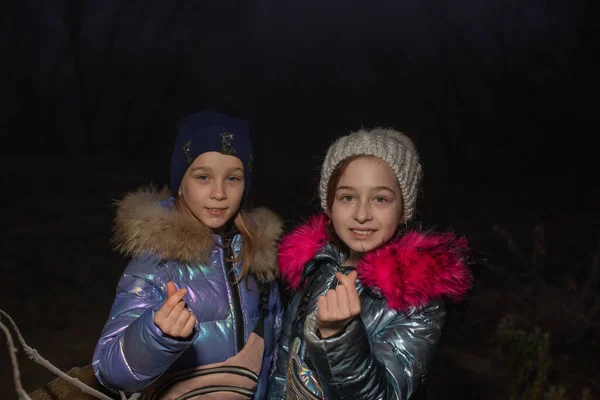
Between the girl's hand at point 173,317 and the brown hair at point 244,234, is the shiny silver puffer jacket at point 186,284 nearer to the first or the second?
the brown hair at point 244,234

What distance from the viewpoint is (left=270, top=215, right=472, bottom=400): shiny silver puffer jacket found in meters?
1.34

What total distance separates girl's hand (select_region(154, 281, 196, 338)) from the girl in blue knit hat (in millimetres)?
201

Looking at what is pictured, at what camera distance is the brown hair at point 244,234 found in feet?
6.57

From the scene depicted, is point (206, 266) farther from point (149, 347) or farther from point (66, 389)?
point (66, 389)

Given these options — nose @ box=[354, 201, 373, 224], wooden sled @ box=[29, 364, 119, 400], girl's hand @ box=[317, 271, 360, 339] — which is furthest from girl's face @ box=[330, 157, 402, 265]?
wooden sled @ box=[29, 364, 119, 400]

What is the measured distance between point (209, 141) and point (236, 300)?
54 cm

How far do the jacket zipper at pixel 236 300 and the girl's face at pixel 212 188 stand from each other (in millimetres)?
116

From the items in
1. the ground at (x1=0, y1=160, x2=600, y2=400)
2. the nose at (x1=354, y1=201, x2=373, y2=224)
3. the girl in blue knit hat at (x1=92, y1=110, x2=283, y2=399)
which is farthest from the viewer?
the ground at (x1=0, y1=160, x2=600, y2=400)

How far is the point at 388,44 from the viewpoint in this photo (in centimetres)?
1035

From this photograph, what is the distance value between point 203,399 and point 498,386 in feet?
8.00

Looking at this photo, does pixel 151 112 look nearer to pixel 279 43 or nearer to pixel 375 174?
pixel 279 43

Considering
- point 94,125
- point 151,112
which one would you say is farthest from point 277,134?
point 94,125

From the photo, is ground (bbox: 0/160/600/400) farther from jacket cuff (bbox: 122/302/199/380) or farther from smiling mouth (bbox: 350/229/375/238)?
jacket cuff (bbox: 122/302/199/380)

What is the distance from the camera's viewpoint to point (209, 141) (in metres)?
1.97
